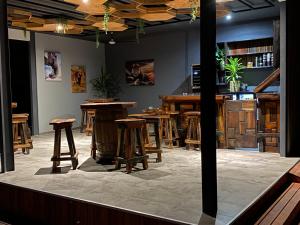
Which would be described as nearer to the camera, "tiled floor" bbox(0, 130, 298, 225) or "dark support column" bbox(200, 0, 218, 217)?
"dark support column" bbox(200, 0, 218, 217)

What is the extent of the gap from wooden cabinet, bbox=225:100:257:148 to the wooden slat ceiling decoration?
1926mm

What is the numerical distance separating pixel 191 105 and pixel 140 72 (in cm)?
454

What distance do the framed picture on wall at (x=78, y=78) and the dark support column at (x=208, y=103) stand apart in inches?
318

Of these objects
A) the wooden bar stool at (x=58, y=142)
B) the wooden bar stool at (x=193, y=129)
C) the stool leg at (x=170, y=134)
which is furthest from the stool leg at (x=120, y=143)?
the stool leg at (x=170, y=134)

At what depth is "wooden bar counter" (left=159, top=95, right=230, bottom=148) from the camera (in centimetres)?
641

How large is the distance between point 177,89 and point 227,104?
3.94m

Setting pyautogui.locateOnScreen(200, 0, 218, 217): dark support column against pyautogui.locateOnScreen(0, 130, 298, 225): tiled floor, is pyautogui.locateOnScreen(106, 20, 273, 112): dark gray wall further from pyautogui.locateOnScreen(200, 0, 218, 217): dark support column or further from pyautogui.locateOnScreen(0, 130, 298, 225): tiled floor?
pyautogui.locateOnScreen(200, 0, 218, 217): dark support column

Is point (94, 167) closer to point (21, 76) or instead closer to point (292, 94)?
point (292, 94)

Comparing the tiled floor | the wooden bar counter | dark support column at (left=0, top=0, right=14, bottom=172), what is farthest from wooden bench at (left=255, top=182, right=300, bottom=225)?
dark support column at (left=0, top=0, right=14, bottom=172)

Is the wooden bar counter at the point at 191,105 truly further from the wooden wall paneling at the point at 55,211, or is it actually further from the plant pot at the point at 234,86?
the wooden wall paneling at the point at 55,211

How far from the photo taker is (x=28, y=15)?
6805 mm

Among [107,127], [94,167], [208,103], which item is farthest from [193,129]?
[208,103]

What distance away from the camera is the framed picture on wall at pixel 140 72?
10797mm

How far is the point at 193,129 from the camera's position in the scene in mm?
6445
